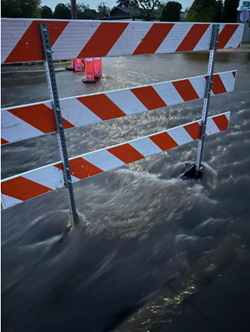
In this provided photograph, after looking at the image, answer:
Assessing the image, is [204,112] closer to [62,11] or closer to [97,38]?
[97,38]

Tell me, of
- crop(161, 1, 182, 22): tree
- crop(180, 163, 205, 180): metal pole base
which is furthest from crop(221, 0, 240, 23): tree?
crop(180, 163, 205, 180): metal pole base

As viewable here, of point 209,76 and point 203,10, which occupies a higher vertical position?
point 203,10

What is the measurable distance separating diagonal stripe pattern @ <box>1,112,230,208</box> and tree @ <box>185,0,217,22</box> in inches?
1077

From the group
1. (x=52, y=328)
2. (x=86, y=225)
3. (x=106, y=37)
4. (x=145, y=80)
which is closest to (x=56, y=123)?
(x=106, y=37)

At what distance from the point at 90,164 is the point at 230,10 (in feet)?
100

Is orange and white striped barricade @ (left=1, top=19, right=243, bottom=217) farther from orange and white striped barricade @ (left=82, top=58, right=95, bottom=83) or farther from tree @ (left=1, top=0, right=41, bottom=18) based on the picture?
tree @ (left=1, top=0, right=41, bottom=18)

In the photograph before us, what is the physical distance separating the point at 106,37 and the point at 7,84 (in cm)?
1033

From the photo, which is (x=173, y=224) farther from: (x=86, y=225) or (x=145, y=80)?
(x=145, y=80)

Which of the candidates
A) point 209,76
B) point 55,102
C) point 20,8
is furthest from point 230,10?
point 55,102

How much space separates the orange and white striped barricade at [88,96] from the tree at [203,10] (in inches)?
1064

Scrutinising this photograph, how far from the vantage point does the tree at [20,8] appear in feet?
81.1

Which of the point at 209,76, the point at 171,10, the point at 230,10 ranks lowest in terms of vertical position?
the point at 209,76

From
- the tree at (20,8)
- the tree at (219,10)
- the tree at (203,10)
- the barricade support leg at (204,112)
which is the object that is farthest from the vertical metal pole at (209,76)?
the tree at (219,10)

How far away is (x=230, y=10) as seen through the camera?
25.5 meters
